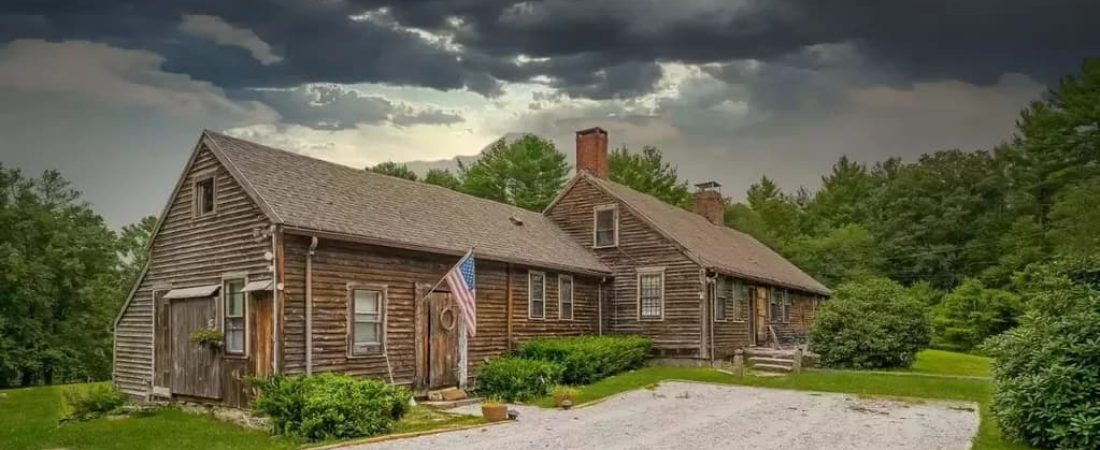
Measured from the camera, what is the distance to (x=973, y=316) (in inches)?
1576

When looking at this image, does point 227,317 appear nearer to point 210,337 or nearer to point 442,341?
point 210,337

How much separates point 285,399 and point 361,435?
60.3 inches

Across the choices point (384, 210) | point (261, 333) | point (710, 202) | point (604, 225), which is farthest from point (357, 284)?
point (710, 202)

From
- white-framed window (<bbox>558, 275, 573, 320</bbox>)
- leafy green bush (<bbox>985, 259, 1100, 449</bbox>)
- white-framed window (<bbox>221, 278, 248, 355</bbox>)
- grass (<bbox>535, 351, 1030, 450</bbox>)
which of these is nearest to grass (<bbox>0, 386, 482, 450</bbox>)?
white-framed window (<bbox>221, 278, 248, 355</bbox>)

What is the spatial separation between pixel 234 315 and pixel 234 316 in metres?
0.04

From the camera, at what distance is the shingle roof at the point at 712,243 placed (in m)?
27.2

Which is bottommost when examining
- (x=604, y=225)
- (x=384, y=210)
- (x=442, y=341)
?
(x=442, y=341)

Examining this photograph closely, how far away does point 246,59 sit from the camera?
23219 millimetres

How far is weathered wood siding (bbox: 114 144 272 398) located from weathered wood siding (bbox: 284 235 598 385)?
984 millimetres

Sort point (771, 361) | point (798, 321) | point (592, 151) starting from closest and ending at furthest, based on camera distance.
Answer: point (771, 361), point (592, 151), point (798, 321)

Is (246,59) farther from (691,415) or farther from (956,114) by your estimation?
(956,114)

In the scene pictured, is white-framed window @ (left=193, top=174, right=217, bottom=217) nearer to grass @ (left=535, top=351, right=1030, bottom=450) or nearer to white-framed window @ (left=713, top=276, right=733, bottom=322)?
grass @ (left=535, top=351, right=1030, bottom=450)

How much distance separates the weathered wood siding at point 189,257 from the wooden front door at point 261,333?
524mm

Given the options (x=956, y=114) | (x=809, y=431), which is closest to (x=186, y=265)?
(x=809, y=431)
